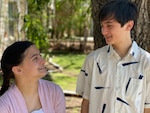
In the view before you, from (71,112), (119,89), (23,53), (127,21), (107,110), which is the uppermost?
(127,21)

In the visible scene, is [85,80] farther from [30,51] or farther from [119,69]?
[30,51]

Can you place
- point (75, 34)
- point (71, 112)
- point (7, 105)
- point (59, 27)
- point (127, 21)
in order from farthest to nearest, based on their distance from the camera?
point (75, 34) < point (59, 27) < point (71, 112) < point (7, 105) < point (127, 21)

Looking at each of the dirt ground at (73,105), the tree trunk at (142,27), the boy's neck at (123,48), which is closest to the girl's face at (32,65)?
the boy's neck at (123,48)

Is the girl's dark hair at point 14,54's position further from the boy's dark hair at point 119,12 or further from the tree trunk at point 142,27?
the tree trunk at point 142,27

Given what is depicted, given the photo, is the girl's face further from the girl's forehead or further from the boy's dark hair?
the boy's dark hair

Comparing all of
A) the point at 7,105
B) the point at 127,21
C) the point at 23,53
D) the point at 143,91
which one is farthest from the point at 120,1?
the point at 7,105

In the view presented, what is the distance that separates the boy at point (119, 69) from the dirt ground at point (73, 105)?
3479mm

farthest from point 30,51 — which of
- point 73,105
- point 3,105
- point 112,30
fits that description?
point 73,105

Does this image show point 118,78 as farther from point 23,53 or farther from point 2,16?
point 2,16

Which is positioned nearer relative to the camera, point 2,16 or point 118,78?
point 118,78

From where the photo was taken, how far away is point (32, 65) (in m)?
2.04

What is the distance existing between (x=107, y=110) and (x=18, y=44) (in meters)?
0.67

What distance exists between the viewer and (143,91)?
1.87 meters

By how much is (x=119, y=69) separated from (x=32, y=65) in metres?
0.53
